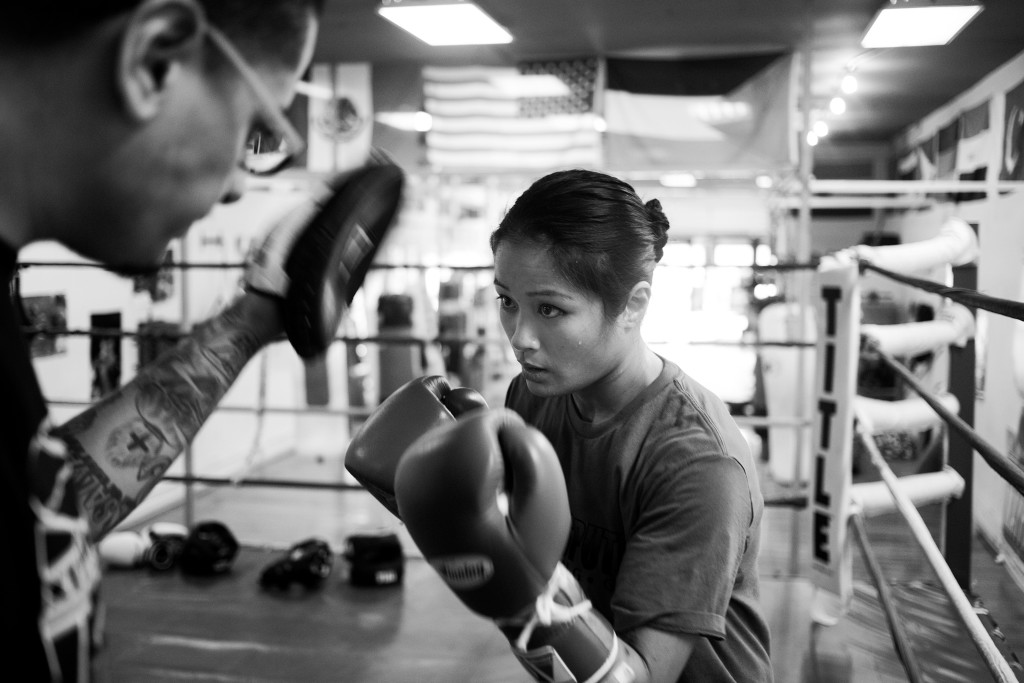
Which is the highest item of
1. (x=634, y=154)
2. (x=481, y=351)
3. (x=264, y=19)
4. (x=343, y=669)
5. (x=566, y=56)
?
(x=566, y=56)

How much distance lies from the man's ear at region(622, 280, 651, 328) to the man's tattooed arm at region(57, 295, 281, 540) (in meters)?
0.47

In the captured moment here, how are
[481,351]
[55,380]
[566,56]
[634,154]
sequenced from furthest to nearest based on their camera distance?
[481,351]
[566,56]
[634,154]
[55,380]

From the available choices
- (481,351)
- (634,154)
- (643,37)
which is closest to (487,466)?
(634,154)

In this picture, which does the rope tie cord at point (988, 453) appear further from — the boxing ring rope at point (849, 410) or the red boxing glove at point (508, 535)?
the boxing ring rope at point (849, 410)

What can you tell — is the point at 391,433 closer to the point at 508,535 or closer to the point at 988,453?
the point at 508,535

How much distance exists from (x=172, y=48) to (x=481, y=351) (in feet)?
18.9

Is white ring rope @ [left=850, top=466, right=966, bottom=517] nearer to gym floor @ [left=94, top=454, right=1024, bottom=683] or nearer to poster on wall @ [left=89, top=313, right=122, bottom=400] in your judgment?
gym floor @ [left=94, top=454, right=1024, bottom=683]

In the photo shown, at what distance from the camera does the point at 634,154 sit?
4453 millimetres

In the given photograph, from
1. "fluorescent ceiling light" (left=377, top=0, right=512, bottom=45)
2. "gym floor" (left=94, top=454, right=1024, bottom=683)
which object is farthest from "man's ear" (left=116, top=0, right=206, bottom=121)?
"fluorescent ceiling light" (left=377, top=0, right=512, bottom=45)

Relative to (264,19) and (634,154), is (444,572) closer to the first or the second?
(264,19)

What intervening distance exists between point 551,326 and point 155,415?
19.4 inches

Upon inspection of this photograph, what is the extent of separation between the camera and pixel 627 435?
1096 millimetres

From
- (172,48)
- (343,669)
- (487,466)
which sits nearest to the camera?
(172,48)

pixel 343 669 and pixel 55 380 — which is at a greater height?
pixel 55 380
